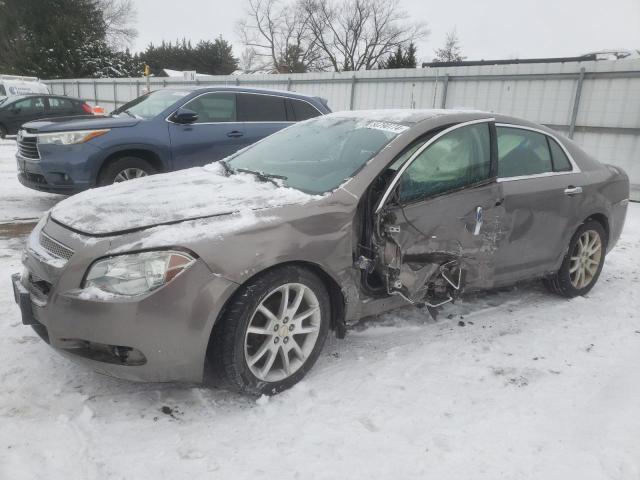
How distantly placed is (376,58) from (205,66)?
20.2 metres

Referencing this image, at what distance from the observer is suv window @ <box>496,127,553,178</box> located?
147 inches

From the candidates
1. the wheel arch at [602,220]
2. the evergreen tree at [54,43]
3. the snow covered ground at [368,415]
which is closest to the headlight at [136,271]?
the snow covered ground at [368,415]

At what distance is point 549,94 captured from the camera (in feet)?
34.0

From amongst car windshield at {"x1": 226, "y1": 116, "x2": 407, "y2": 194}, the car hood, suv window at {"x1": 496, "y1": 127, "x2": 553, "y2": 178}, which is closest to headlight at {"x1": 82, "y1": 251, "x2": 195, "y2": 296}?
car windshield at {"x1": 226, "y1": 116, "x2": 407, "y2": 194}

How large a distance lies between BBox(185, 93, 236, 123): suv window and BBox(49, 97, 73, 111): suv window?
12351 mm

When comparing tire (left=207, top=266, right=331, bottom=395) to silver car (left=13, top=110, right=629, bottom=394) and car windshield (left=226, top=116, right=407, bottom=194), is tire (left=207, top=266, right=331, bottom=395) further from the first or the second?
car windshield (left=226, top=116, right=407, bottom=194)

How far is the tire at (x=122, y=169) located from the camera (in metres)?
6.18

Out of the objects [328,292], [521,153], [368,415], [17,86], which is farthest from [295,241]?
[17,86]

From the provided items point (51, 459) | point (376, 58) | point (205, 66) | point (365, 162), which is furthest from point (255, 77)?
point (205, 66)

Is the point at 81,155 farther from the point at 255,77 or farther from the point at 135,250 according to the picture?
the point at 255,77

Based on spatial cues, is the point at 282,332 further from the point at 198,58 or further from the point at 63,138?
the point at 198,58

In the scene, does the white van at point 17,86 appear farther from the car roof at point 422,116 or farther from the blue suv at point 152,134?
the car roof at point 422,116

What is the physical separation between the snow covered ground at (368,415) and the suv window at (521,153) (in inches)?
48.0

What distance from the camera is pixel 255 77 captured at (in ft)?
59.0
